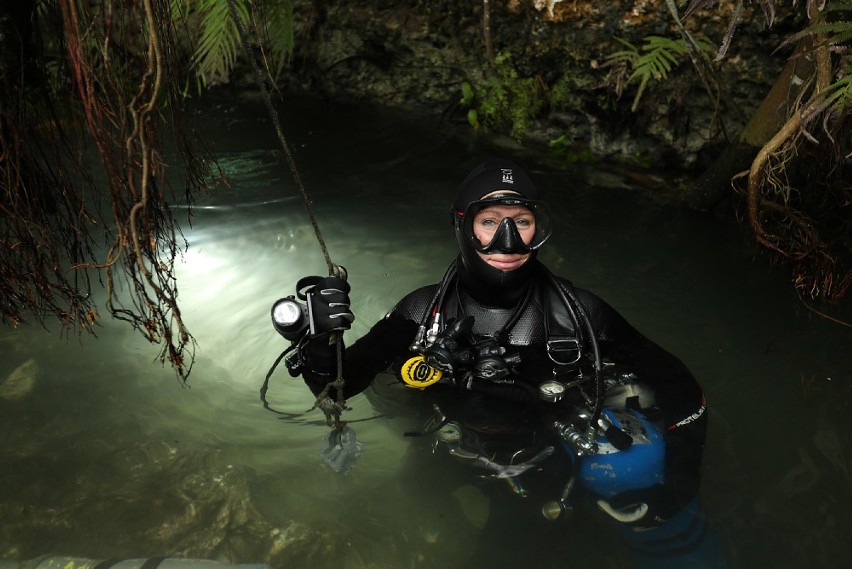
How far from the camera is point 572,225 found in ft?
17.4

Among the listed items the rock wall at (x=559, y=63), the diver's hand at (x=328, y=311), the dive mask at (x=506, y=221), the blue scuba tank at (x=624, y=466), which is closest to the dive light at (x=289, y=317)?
the diver's hand at (x=328, y=311)

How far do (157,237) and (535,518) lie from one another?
192 centimetres

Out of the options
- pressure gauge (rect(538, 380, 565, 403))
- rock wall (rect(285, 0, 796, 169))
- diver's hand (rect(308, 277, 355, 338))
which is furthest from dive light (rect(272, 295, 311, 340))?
rock wall (rect(285, 0, 796, 169))

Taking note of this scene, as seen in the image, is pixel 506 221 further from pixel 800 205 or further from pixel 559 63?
pixel 559 63

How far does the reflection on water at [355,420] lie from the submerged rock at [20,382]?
0.01 m

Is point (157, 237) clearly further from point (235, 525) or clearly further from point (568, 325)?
point (568, 325)

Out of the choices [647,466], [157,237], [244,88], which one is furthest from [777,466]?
[244,88]

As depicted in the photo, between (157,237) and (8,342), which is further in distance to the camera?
(8,342)

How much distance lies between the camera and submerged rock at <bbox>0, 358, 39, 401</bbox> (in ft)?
11.2

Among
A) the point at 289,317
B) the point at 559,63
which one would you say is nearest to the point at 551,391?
the point at 289,317

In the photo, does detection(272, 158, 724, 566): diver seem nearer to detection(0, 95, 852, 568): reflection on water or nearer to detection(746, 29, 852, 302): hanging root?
detection(0, 95, 852, 568): reflection on water

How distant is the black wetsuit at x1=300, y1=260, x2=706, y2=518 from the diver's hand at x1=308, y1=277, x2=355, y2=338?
19 centimetres

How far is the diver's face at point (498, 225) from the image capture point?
2.98 metres

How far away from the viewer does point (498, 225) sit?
299 centimetres
